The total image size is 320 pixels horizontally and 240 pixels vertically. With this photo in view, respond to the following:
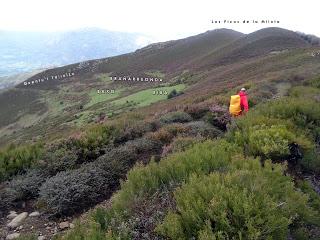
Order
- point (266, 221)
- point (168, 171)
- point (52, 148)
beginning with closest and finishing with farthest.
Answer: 1. point (266, 221)
2. point (168, 171)
3. point (52, 148)

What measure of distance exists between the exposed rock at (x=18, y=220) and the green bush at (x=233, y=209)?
11.6 ft

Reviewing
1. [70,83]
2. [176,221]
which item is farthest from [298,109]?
[70,83]

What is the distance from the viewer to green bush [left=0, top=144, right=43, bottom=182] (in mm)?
10586

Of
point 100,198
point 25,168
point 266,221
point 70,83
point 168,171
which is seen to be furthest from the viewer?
point 70,83

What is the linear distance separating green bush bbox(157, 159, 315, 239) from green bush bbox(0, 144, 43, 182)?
6.07m

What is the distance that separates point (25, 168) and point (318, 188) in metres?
6.98

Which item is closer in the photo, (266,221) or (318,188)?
(266,221)

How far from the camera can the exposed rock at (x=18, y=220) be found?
7752 mm

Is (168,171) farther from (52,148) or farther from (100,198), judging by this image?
(52,148)

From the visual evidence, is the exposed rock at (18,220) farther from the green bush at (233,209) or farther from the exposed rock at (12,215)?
the green bush at (233,209)

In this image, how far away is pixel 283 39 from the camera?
7450 cm

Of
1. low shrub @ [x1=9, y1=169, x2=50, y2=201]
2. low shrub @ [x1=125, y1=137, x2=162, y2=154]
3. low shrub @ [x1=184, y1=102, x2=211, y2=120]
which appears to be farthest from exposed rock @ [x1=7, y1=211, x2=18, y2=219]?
low shrub @ [x1=184, y1=102, x2=211, y2=120]

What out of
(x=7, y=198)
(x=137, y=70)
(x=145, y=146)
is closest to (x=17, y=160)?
(x=7, y=198)

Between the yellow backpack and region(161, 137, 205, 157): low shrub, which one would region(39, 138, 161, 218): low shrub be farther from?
the yellow backpack
